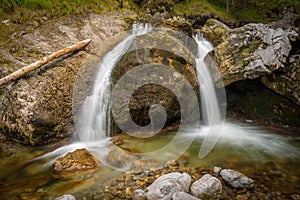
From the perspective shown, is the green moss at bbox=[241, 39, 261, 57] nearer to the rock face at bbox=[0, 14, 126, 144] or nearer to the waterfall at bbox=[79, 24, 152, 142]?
the waterfall at bbox=[79, 24, 152, 142]

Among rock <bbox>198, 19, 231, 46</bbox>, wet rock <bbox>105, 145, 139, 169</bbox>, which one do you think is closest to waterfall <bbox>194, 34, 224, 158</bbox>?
wet rock <bbox>105, 145, 139, 169</bbox>

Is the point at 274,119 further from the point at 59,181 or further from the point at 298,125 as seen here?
the point at 59,181

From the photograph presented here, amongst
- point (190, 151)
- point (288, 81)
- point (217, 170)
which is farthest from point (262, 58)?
point (217, 170)

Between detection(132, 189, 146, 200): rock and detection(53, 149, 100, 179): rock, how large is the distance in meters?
1.17

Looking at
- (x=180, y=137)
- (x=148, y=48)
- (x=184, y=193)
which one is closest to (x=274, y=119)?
(x=180, y=137)

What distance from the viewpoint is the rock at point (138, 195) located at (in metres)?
3.42

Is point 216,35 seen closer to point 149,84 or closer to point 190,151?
point 149,84

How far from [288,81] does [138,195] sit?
17.1 feet

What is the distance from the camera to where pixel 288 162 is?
183 inches

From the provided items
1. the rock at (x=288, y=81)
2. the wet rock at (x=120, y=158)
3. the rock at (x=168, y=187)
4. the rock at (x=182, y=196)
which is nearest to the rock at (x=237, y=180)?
the rock at (x=168, y=187)

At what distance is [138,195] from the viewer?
344 centimetres

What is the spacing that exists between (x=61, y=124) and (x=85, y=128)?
58cm

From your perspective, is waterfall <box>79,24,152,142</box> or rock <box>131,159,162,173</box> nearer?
rock <box>131,159,162,173</box>

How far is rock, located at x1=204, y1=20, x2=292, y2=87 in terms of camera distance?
6402mm
